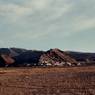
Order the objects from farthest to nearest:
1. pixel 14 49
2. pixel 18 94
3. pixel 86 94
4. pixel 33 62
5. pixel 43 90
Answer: pixel 14 49, pixel 33 62, pixel 43 90, pixel 18 94, pixel 86 94

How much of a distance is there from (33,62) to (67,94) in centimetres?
7156

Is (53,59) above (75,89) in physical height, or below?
above

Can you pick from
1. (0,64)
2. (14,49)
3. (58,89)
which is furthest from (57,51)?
(14,49)

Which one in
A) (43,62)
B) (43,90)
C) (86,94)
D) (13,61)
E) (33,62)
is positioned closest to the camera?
(86,94)

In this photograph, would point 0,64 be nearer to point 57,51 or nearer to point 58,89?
point 57,51

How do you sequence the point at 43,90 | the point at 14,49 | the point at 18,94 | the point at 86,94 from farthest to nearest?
1. the point at 14,49
2. the point at 43,90
3. the point at 18,94
4. the point at 86,94

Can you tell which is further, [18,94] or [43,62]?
[43,62]

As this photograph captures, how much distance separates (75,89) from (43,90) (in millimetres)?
2452

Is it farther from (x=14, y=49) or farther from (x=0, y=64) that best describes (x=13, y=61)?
(x=14, y=49)

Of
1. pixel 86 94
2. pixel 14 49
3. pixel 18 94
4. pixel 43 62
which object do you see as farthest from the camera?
pixel 14 49

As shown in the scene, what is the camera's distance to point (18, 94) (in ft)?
76.1

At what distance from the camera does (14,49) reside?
169750 mm

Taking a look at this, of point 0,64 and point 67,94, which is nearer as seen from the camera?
point 67,94

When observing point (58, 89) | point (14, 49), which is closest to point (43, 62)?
point (58, 89)
